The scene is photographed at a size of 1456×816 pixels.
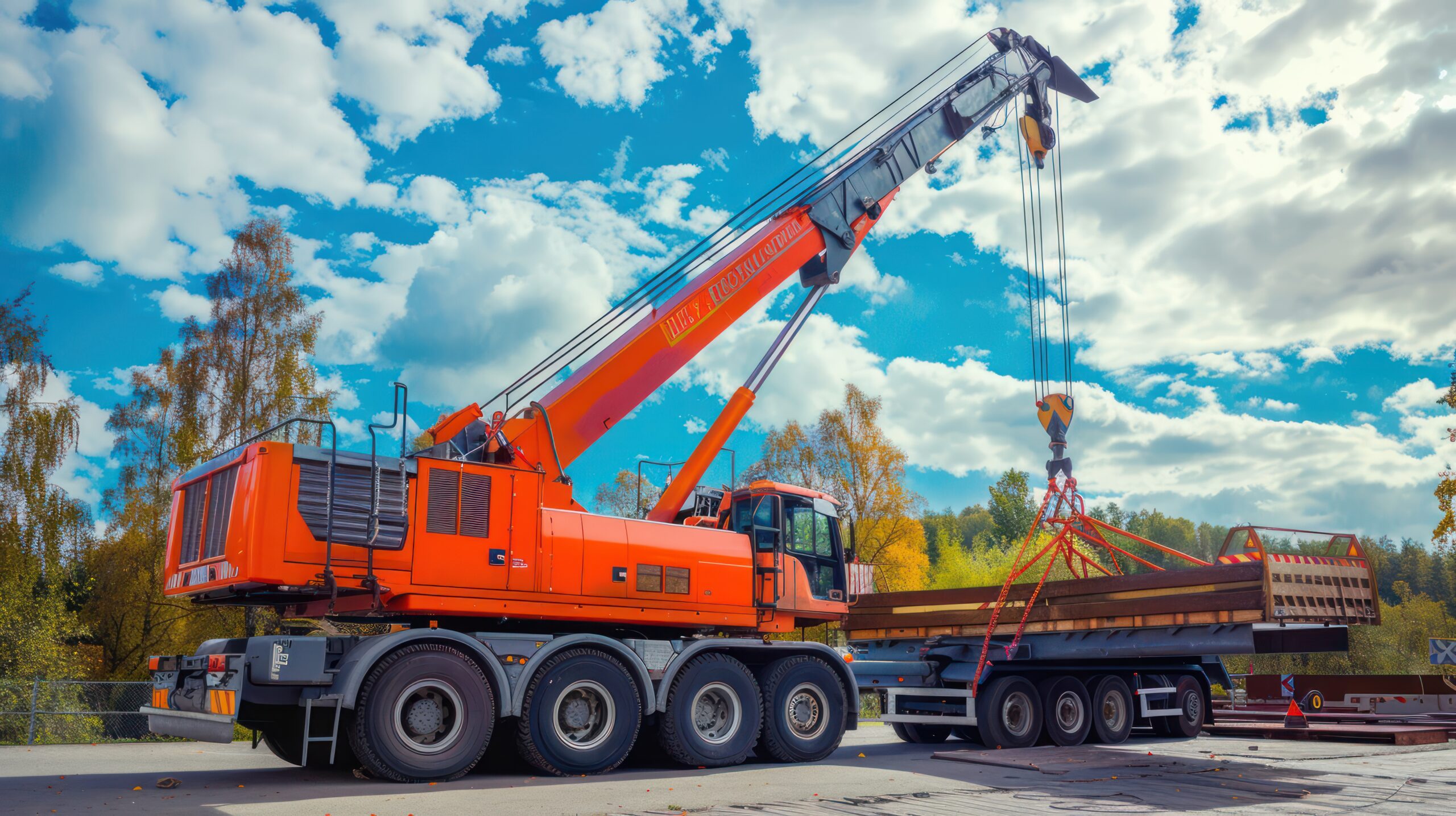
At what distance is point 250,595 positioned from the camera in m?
10.3

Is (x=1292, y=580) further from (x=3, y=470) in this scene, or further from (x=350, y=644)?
(x=3, y=470)

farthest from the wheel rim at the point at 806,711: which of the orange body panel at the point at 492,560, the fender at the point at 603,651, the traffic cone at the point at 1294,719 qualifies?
the traffic cone at the point at 1294,719

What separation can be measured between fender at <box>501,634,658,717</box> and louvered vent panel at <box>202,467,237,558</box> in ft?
10.8

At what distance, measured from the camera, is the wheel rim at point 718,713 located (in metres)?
12.0

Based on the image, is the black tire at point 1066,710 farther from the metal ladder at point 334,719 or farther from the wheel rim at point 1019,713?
the metal ladder at point 334,719

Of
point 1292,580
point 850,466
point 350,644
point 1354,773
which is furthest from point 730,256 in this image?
point 850,466

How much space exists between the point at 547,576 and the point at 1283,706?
2131 centimetres

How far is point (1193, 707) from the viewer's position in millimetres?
17219

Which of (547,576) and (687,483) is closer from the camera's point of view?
(547,576)

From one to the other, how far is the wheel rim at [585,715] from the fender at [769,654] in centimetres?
62

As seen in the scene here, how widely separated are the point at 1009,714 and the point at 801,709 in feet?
12.2

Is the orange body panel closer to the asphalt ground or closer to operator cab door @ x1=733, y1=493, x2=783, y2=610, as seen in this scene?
operator cab door @ x1=733, y1=493, x2=783, y2=610

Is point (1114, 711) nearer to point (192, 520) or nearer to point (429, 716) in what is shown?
point (429, 716)

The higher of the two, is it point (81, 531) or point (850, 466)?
point (850, 466)
